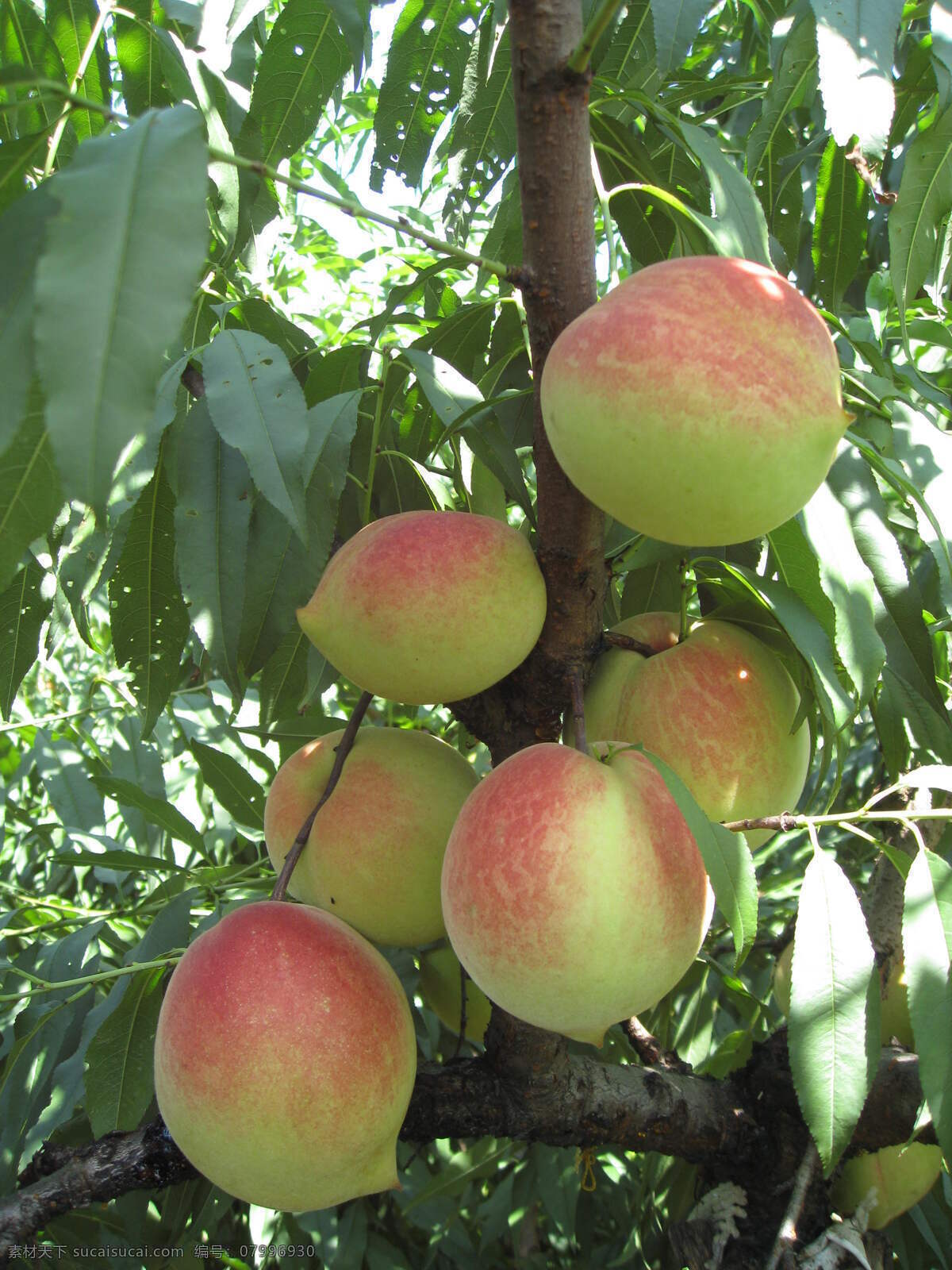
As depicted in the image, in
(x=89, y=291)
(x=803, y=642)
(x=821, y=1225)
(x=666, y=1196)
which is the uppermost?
(x=89, y=291)

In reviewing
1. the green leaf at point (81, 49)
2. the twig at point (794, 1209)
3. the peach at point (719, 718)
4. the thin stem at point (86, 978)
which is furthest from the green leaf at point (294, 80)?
the twig at point (794, 1209)


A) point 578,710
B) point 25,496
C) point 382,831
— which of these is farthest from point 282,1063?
point 25,496

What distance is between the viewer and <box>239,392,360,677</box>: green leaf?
93 centimetres

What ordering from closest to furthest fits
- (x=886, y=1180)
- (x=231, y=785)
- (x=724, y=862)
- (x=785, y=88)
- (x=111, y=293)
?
(x=111, y=293) < (x=724, y=862) < (x=785, y=88) < (x=886, y=1180) < (x=231, y=785)

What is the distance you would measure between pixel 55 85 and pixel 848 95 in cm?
62

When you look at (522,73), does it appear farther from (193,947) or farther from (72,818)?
(72,818)

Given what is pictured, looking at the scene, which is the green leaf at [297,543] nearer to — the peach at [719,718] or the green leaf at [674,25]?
the peach at [719,718]

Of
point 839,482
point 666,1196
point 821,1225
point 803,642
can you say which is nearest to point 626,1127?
point 821,1225

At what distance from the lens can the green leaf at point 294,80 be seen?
1.17 meters

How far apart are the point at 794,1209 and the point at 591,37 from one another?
112 centimetres

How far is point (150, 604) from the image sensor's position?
3.57ft

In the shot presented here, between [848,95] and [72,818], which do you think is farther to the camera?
[72,818]

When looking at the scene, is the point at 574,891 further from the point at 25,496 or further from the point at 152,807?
the point at 152,807

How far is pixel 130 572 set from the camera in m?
1.08
